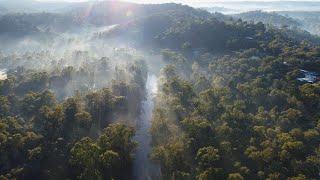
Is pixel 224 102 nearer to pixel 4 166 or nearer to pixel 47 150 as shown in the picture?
pixel 47 150

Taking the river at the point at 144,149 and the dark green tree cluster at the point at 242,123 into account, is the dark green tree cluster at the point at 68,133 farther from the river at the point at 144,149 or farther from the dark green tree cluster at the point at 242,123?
the dark green tree cluster at the point at 242,123

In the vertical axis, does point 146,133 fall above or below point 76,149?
below

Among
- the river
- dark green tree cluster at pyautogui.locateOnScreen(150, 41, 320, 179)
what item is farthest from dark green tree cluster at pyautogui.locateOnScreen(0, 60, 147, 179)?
dark green tree cluster at pyautogui.locateOnScreen(150, 41, 320, 179)

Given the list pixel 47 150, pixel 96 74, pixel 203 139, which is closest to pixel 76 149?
pixel 47 150

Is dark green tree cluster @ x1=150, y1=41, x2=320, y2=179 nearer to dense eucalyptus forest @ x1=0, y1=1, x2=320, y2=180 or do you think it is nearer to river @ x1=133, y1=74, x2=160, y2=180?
dense eucalyptus forest @ x1=0, y1=1, x2=320, y2=180

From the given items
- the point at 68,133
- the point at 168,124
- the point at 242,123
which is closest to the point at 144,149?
the point at 168,124

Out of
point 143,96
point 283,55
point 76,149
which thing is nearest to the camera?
point 76,149

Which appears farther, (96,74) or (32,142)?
(96,74)

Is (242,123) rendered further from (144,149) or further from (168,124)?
(144,149)
